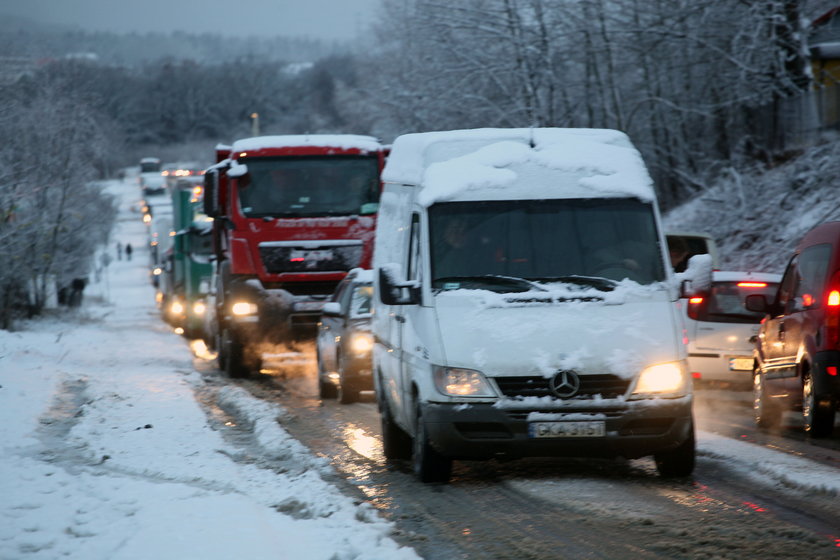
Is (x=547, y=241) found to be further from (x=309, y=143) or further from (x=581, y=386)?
(x=309, y=143)

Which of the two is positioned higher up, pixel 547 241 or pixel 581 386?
pixel 547 241

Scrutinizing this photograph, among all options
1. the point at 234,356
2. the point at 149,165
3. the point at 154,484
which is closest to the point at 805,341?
the point at 154,484

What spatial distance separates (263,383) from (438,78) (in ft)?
70.5

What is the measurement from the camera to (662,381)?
8.63 metres

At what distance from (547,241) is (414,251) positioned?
1.07 meters

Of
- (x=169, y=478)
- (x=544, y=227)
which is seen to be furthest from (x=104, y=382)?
(x=544, y=227)

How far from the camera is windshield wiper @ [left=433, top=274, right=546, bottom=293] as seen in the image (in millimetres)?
8992

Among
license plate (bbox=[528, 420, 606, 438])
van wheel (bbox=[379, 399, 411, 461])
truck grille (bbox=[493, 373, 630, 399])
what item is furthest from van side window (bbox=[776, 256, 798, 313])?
license plate (bbox=[528, 420, 606, 438])

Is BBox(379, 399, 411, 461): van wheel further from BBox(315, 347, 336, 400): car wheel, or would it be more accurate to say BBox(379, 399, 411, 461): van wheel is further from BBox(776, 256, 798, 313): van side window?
BBox(315, 347, 336, 400): car wheel

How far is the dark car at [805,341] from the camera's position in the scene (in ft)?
35.5

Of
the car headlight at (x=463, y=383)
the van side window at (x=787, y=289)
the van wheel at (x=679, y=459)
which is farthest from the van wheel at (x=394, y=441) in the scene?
the van side window at (x=787, y=289)

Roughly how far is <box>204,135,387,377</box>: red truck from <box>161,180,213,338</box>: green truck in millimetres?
9242

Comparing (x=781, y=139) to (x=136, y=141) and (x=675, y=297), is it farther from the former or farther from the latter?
(x=136, y=141)

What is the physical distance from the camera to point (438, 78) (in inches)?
1532
